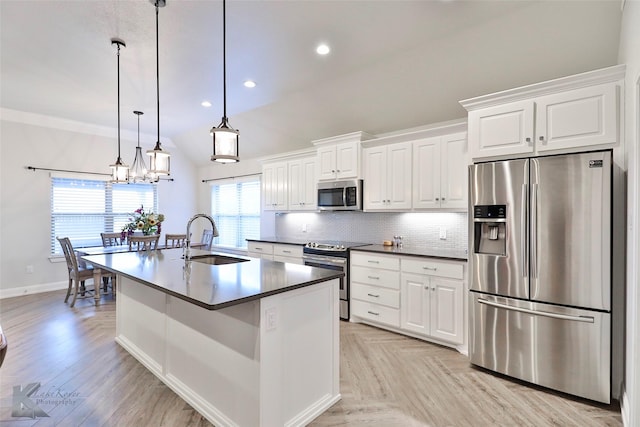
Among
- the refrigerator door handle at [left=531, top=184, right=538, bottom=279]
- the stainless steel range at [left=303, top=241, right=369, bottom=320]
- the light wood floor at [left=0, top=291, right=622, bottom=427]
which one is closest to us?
the light wood floor at [left=0, top=291, right=622, bottom=427]

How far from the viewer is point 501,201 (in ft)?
8.89

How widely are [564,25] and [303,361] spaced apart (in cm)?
329

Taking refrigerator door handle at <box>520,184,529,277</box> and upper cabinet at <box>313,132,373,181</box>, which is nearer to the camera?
refrigerator door handle at <box>520,184,529,277</box>

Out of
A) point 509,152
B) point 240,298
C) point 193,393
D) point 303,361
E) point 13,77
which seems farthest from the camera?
point 13,77

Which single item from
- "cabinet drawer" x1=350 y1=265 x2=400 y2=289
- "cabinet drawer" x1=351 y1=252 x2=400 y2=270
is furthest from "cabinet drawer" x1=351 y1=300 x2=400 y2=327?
"cabinet drawer" x1=351 y1=252 x2=400 y2=270

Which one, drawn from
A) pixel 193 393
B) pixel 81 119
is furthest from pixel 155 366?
pixel 81 119

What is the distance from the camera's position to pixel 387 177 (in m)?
4.10

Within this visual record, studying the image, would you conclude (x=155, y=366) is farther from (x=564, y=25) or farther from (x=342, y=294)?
(x=564, y=25)

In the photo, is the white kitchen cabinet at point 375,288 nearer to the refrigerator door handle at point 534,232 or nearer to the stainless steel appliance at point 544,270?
the stainless steel appliance at point 544,270

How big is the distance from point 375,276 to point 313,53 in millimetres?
2581

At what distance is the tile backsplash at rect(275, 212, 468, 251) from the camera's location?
154 inches

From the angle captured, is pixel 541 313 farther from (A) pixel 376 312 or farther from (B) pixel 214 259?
(B) pixel 214 259

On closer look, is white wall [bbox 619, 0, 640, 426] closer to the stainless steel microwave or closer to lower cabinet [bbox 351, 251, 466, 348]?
lower cabinet [bbox 351, 251, 466, 348]

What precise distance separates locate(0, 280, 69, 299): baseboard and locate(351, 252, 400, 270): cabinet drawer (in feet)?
17.5
